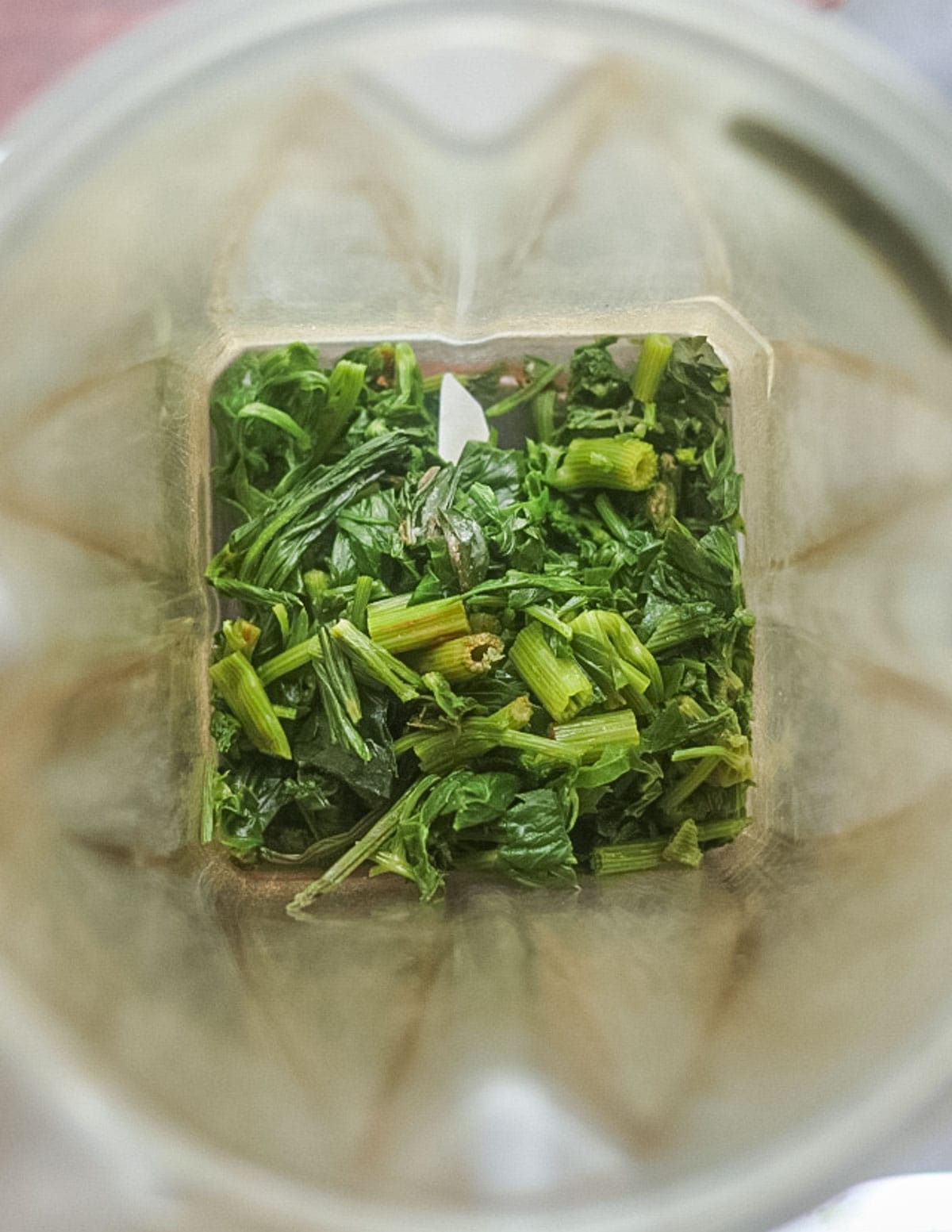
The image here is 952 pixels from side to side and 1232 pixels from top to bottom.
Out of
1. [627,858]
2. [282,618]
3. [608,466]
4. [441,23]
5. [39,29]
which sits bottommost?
[627,858]

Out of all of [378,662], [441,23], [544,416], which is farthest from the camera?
[544,416]

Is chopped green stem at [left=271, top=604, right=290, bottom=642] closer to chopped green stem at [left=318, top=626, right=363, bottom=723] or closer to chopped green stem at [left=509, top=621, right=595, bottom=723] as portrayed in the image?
chopped green stem at [left=318, top=626, right=363, bottom=723]

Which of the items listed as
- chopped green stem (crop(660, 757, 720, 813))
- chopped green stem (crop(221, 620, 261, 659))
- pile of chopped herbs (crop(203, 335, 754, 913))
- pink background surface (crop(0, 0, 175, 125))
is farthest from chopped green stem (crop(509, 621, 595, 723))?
pink background surface (crop(0, 0, 175, 125))

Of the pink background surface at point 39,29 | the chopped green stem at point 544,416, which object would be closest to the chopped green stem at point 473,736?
the chopped green stem at point 544,416

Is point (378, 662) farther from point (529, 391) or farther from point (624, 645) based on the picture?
point (529, 391)

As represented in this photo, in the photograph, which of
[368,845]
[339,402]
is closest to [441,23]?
[339,402]

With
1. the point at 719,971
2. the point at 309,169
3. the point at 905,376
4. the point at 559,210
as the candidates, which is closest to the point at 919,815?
the point at 719,971
